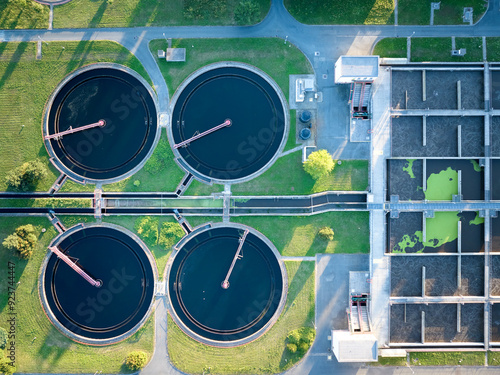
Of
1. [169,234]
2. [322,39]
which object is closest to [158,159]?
[169,234]

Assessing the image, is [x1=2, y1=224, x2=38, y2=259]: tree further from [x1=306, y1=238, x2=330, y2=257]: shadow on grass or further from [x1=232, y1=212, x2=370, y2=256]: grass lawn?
[x1=306, y1=238, x2=330, y2=257]: shadow on grass

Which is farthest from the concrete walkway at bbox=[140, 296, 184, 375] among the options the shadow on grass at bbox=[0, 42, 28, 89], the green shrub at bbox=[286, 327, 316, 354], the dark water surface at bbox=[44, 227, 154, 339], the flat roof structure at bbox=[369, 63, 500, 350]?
the shadow on grass at bbox=[0, 42, 28, 89]

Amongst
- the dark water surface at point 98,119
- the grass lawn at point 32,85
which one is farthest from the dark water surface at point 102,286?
the dark water surface at point 98,119

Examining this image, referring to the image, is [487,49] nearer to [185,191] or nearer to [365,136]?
[365,136]

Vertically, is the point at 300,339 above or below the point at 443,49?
below

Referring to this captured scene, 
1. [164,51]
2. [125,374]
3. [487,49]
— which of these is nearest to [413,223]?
[487,49]

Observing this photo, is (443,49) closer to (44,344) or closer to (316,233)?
(316,233)
